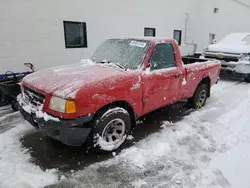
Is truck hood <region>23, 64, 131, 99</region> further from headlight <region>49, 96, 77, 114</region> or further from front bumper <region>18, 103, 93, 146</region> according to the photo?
front bumper <region>18, 103, 93, 146</region>

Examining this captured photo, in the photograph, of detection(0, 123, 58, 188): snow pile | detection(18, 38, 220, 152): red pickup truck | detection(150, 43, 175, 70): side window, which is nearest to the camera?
detection(0, 123, 58, 188): snow pile

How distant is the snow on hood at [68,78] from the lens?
2814 millimetres

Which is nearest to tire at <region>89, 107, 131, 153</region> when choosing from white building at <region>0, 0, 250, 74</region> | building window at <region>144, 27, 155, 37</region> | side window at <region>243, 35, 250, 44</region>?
white building at <region>0, 0, 250, 74</region>

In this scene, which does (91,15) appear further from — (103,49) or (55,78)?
(55,78)

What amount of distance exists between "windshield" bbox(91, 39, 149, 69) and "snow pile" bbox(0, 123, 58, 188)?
6.79 feet

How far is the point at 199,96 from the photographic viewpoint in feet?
17.8

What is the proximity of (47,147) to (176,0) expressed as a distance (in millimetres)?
10750

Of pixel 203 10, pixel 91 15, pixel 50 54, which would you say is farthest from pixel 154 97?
pixel 203 10

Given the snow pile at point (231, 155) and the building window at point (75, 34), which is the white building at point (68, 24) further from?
the snow pile at point (231, 155)

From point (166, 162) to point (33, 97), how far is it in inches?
87.0

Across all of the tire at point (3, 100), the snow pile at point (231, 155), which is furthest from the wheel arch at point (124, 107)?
the tire at point (3, 100)

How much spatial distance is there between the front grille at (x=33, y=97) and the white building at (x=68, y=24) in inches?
115

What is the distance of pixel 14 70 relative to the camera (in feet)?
19.6

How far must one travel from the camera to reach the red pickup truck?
2811 mm
